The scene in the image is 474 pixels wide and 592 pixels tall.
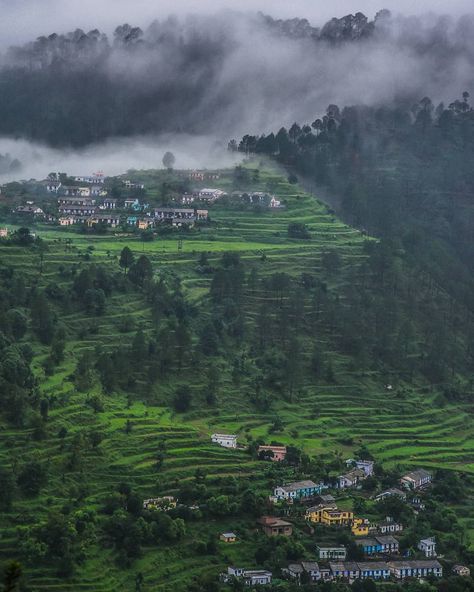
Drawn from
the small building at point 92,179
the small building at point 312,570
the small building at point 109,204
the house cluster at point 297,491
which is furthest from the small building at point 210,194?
the small building at point 312,570

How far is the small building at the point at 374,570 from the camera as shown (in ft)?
124

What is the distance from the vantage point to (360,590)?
1431 inches

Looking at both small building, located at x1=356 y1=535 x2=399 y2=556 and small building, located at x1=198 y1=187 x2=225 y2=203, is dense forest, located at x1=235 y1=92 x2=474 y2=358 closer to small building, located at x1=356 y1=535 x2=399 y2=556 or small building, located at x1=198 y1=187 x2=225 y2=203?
small building, located at x1=198 y1=187 x2=225 y2=203

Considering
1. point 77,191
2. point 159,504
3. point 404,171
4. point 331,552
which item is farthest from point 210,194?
point 331,552

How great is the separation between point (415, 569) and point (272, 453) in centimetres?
858

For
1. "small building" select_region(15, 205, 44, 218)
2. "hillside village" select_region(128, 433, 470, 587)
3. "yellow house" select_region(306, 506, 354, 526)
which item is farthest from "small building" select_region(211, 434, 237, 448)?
"small building" select_region(15, 205, 44, 218)

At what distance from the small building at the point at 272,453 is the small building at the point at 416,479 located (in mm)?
5006

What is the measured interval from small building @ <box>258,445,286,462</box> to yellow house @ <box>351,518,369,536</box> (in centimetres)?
495

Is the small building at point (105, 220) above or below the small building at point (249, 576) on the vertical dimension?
above

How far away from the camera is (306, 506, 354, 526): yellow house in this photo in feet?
134

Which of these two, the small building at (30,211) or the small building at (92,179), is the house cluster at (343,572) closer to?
the small building at (30,211)

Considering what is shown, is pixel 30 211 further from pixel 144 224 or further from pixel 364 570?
pixel 364 570

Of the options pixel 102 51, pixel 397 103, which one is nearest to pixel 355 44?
pixel 397 103

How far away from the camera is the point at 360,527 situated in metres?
40.9
